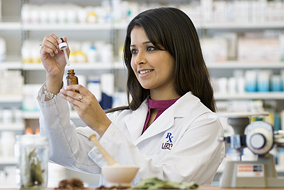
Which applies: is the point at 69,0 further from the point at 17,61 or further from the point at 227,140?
the point at 227,140

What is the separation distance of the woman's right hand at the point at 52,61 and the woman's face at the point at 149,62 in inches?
12.1

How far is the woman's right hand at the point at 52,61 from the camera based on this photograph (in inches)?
56.3

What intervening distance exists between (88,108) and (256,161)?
→ 54 cm

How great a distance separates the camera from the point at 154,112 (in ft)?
5.88

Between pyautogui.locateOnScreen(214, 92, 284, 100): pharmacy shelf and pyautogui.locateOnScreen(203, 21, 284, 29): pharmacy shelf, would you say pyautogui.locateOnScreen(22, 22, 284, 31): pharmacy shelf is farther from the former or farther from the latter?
pyautogui.locateOnScreen(214, 92, 284, 100): pharmacy shelf

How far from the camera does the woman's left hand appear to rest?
1282 millimetres

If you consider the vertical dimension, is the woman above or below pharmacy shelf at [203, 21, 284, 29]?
below

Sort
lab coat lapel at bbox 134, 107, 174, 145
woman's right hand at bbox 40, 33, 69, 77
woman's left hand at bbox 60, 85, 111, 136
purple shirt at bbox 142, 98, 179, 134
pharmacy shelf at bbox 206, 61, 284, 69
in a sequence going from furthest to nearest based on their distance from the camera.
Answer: pharmacy shelf at bbox 206, 61, 284, 69 → purple shirt at bbox 142, 98, 179, 134 → lab coat lapel at bbox 134, 107, 174, 145 → woman's right hand at bbox 40, 33, 69, 77 → woman's left hand at bbox 60, 85, 111, 136

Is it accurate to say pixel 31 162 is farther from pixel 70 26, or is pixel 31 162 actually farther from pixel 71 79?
pixel 70 26

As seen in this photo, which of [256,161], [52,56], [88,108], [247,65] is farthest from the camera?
[247,65]

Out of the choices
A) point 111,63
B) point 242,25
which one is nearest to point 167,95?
point 111,63

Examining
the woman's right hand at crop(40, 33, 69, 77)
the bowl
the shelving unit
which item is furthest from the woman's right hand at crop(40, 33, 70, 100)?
the shelving unit

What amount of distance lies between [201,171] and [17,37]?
361 cm

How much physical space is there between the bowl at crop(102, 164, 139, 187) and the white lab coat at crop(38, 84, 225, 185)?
286mm
